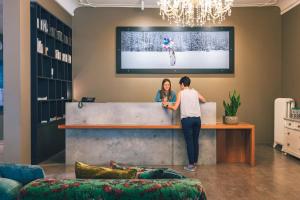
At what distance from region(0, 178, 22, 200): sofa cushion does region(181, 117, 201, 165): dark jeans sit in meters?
3.83

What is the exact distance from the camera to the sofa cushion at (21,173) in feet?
6.10

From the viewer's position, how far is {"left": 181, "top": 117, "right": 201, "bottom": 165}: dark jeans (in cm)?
539

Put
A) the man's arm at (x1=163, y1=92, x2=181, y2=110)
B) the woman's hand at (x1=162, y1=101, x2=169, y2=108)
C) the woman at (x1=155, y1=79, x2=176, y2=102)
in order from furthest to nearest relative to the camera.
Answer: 1. the woman at (x1=155, y1=79, x2=176, y2=102)
2. the woman's hand at (x1=162, y1=101, x2=169, y2=108)
3. the man's arm at (x1=163, y1=92, x2=181, y2=110)

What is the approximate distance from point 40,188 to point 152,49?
6633mm

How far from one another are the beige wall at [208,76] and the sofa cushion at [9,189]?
6518 millimetres

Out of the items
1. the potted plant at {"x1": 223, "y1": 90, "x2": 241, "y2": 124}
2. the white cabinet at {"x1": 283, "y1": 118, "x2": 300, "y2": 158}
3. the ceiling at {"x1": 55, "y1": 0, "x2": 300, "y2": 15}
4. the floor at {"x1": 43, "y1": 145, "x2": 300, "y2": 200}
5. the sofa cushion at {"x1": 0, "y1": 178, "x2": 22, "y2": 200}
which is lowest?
the floor at {"x1": 43, "y1": 145, "x2": 300, "y2": 200}

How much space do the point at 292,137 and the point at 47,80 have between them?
464cm

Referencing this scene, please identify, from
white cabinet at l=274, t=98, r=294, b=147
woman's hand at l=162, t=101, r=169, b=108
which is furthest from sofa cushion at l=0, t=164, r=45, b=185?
white cabinet at l=274, t=98, r=294, b=147

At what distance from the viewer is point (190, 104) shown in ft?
17.6

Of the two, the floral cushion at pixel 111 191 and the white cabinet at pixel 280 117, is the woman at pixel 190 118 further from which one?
the floral cushion at pixel 111 191

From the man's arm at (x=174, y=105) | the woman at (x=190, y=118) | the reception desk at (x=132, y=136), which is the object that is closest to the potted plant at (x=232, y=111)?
the reception desk at (x=132, y=136)

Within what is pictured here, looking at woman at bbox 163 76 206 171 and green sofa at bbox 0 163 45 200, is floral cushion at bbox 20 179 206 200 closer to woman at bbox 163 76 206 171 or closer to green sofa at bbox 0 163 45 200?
green sofa at bbox 0 163 45 200

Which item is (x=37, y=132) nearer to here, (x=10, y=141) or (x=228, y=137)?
(x=10, y=141)

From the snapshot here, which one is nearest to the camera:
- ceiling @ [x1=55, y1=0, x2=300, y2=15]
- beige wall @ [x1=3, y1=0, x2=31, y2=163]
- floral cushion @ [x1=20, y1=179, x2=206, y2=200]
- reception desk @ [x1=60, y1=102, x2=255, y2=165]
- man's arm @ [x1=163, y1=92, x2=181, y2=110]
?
floral cushion @ [x1=20, y1=179, x2=206, y2=200]
